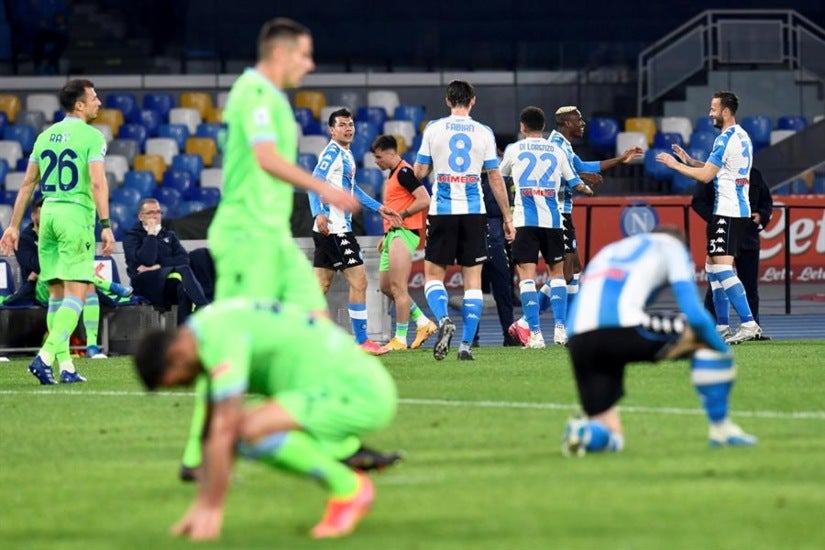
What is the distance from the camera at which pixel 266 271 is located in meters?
7.71

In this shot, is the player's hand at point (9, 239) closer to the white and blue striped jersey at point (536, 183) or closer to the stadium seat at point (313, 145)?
the white and blue striped jersey at point (536, 183)

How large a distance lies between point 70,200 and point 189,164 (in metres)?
→ 16.7

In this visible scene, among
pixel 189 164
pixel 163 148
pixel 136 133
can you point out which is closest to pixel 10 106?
pixel 136 133

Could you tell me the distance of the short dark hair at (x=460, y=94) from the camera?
14.6m

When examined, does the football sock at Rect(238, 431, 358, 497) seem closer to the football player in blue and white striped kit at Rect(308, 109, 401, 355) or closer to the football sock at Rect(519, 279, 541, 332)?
the football player in blue and white striped kit at Rect(308, 109, 401, 355)

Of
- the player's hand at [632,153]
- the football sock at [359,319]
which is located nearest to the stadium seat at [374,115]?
the player's hand at [632,153]

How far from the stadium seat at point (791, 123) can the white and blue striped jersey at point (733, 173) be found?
14.1 m

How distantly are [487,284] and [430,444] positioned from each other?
13.9m

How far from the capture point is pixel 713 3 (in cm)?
3381

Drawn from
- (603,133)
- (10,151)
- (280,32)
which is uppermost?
(603,133)

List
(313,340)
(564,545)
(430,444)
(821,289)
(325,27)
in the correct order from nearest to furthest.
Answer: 1. (564,545)
2. (313,340)
3. (430,444)
4. (821,289)
5. (325,27)

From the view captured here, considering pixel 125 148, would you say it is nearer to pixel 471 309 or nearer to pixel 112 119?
pixel 112 119

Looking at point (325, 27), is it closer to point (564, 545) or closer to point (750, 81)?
point (750, 81)

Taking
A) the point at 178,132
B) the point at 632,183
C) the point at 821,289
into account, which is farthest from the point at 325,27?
the point at 821,289
